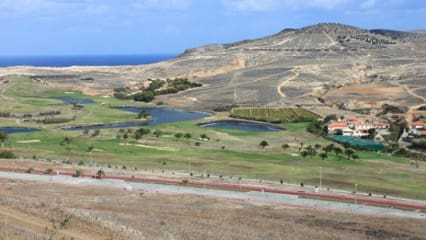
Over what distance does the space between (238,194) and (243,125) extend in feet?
234

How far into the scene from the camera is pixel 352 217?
3797 cm

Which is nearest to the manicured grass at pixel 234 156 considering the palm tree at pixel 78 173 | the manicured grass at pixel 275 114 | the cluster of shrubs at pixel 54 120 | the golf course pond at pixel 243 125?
the cluster of shrubs at pixel 54 120

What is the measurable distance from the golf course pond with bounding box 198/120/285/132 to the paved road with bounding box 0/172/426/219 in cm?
6149

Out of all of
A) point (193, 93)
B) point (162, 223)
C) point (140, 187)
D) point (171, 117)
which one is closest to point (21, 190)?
point (140, 187)

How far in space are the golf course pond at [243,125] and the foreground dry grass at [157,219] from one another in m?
67.8

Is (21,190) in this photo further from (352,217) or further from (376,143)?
(376,143)

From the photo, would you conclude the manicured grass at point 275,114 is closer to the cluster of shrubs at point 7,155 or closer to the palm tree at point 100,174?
the cluster of shrubs at point 7,155

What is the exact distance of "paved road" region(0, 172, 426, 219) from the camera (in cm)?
4169

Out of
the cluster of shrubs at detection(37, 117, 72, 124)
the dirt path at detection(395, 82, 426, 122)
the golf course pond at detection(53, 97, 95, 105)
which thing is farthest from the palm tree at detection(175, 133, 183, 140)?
the golf course pond at detection(53, 97, 95, 105)

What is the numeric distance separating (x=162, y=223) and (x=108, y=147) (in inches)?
1945

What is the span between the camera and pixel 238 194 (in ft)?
153

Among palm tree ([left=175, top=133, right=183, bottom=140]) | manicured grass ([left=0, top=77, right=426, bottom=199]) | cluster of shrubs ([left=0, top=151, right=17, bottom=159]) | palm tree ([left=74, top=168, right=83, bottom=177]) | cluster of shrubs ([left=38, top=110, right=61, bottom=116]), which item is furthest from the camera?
cluster of shrubs ([left=38, top=110, right=61, bottom=116])

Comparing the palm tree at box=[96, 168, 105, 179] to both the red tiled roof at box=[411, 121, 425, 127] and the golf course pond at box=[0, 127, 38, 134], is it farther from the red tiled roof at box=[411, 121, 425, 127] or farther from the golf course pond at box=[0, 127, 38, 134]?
the red tiled roof at box=[411, 121, 425, 127]

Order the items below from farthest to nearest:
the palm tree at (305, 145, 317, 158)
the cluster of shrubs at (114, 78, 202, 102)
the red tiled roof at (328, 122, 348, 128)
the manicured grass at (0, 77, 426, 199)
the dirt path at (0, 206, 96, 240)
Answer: the cluster of shrubs at (114, 78, 202, 102) < the red tiled roof at (328, 122, 348, 128) < the palm tree at (305, 145, 317, 158) < the manicured grass at (0, 77, 426, 199) < the dirt path at (0, 206, 96, 240)
